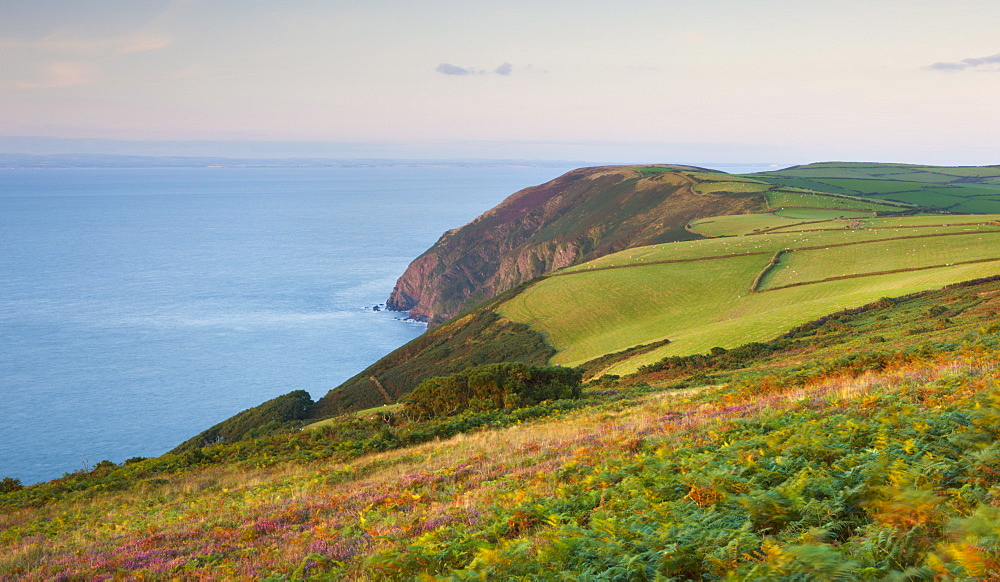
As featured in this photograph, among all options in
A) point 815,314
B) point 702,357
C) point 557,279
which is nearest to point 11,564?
point 702,357

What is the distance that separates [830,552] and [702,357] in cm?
3010

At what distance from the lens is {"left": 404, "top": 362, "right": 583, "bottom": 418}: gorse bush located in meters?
25.8

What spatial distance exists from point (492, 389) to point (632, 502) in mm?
18762

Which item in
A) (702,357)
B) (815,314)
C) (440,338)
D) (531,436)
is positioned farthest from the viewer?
(440,338)

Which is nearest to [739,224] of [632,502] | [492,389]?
[492,389]

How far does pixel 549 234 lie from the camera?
5974 inches

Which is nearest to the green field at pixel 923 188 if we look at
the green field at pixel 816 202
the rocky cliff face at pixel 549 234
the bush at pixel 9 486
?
the green field at pixel 816 202

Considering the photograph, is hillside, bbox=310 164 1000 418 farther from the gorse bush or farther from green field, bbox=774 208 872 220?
the gorse bush

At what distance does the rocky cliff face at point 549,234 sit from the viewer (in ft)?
412

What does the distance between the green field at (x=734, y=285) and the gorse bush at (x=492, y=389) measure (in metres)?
12.1

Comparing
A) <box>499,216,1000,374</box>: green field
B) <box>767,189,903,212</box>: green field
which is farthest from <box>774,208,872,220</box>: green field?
<box>499,216,1000,374</box>: green field

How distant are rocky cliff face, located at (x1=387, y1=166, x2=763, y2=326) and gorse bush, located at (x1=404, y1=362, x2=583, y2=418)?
283 feet

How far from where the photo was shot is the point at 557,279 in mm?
78062

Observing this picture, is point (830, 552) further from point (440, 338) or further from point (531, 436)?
point (440, 338)
